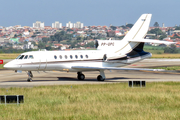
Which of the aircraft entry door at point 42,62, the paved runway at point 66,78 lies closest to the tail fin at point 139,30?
the paved runway at point 66,78

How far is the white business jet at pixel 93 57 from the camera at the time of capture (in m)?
31.1

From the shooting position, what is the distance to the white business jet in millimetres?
31141

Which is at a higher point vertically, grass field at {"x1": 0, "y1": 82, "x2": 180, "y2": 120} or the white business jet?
the white business jet

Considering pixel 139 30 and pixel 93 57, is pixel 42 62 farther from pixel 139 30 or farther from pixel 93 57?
pixel 139 30

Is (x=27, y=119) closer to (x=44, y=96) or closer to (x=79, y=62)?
(x=44, y=96)

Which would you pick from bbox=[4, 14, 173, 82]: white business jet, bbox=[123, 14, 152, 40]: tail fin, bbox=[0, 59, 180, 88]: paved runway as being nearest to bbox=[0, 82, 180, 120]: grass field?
bbox=[0, 59, 180, 88]: paved runway

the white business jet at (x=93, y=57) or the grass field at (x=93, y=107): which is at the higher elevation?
the white business jet at (x=93, y=57)

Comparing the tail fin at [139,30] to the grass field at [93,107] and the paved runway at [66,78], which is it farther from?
the grass field at [93,107]

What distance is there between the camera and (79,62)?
1296 inches

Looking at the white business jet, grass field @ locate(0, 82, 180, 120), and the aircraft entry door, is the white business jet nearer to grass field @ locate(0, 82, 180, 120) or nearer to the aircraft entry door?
the aircraft entry door

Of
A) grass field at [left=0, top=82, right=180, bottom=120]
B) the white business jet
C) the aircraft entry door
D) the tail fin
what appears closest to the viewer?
grass field at [left=0, top=82, right=180, bottom=120]

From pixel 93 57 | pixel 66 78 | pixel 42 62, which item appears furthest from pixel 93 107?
pixel 66 78

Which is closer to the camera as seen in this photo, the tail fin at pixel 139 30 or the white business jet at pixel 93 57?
the white business jet at pixel 93 57

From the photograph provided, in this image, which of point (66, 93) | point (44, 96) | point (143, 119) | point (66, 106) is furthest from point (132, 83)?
point (143, 119)
